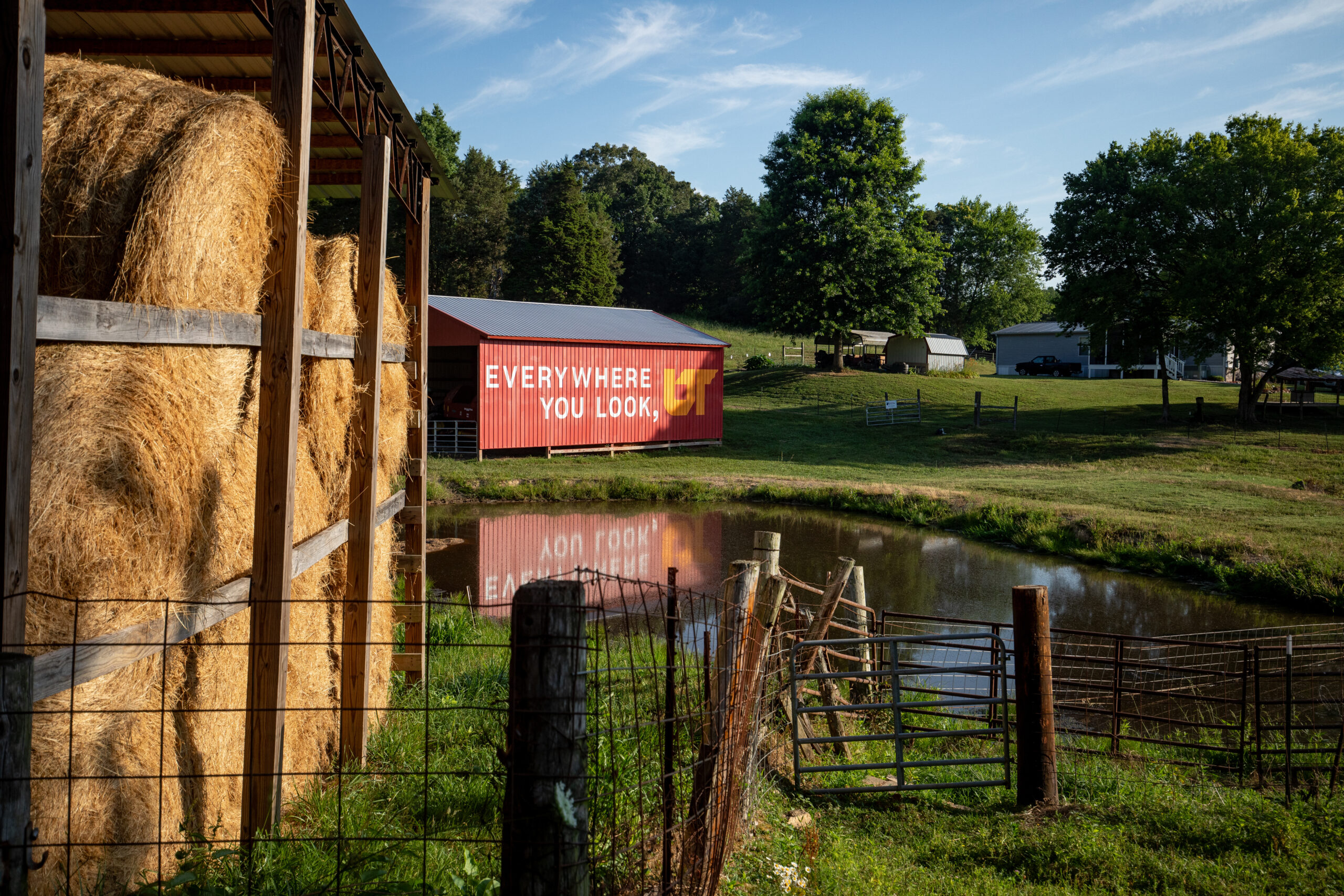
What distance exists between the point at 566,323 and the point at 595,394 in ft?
8.18

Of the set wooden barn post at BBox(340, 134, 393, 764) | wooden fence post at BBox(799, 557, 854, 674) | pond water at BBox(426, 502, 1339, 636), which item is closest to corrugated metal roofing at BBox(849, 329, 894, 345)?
pond water at BBox(426, 502, 1339, 636)

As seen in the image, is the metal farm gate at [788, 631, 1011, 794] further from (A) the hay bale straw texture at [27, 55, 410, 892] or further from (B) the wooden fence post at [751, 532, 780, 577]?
(A) the hay bale straw texture at [27, 55, 410, 892]

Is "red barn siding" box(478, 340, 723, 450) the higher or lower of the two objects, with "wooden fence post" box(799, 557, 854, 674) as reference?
higher

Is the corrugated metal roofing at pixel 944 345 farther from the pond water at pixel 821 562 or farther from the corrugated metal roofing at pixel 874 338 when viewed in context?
the pond water at pixel 821 562

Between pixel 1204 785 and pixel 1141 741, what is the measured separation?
28.8 inches

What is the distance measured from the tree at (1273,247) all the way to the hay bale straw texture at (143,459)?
31.1m

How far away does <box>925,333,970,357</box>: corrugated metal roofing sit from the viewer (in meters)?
50.9

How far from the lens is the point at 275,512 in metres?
3.96

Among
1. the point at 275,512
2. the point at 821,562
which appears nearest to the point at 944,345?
the point at 821,562

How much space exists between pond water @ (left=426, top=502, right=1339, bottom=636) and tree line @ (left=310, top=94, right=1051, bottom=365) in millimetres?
12197

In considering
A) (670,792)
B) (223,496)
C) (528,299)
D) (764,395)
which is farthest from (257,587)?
(528,299)

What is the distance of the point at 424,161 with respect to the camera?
784 centimetres

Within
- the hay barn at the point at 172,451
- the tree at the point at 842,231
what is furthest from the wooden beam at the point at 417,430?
the tree at the point at 842,231

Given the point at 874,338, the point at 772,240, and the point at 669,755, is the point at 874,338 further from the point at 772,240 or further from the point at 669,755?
the point at 669,755
